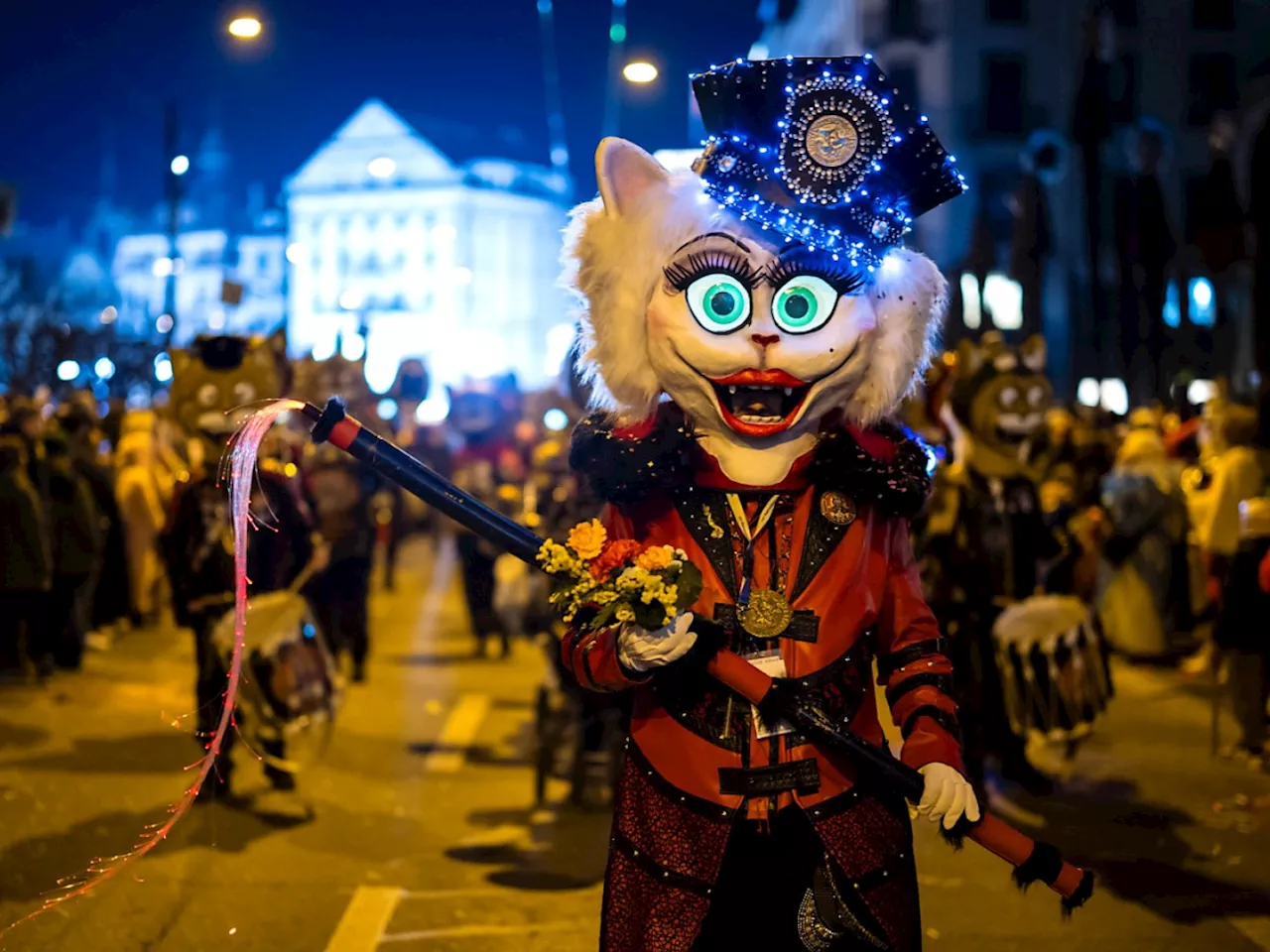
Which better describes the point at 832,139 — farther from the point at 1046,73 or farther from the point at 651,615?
the point at 1046,73

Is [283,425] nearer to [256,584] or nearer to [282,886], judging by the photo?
[256,584]

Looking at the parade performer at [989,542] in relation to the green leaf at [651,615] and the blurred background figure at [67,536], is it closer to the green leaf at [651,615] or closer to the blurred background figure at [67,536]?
the green leaf at [651,615]

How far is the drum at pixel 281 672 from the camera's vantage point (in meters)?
7.96

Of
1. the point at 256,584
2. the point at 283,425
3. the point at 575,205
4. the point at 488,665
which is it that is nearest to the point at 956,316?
the point at 488,665

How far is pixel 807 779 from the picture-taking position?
375 cm

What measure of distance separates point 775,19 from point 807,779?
185 feet

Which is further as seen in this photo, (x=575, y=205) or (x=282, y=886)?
(x=282, y=886)

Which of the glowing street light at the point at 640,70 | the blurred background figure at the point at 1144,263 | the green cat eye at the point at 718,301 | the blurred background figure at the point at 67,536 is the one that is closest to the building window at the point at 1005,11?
the blurred background figure at the point at 1144,263

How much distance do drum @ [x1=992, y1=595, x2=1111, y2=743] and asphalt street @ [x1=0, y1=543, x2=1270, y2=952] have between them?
419 mm

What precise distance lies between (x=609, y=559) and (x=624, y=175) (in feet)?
3.57

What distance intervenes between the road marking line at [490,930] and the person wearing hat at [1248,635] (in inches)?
180

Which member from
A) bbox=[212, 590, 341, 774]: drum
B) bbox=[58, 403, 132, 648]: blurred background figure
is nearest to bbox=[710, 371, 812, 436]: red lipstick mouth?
bbox=[212, 590, 341, 774]: drum

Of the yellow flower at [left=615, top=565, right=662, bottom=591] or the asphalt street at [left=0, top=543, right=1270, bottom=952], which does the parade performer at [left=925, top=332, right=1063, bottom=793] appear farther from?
the yellow flower at [left=615, top=565, right=662, bottom=591]

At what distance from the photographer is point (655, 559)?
3.55 metres
